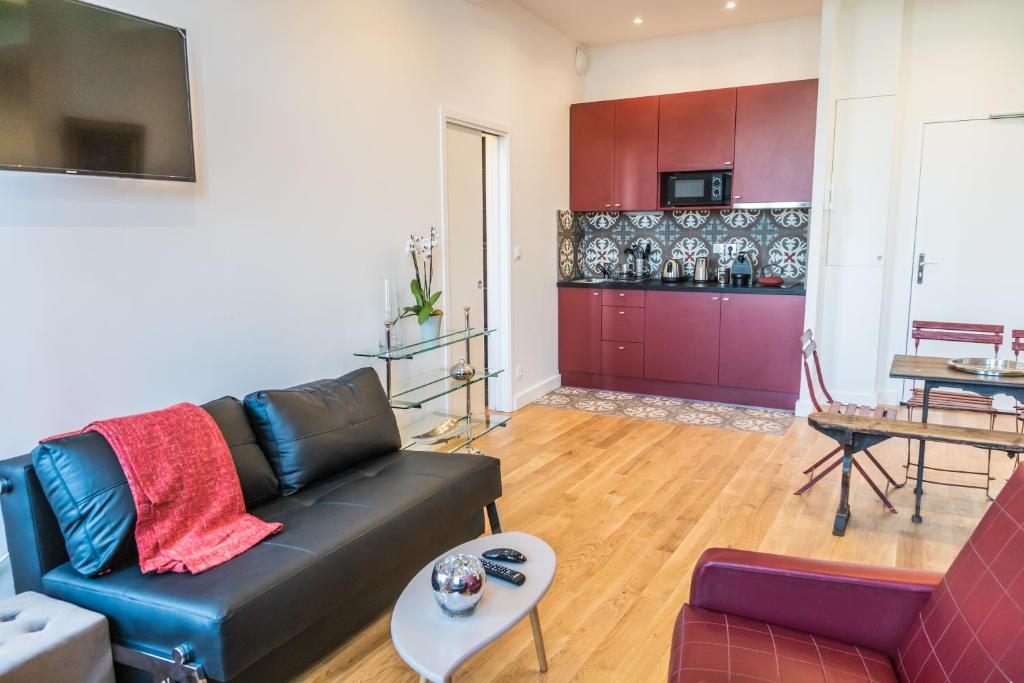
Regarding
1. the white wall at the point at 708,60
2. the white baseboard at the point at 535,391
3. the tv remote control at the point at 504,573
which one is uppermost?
the white wall at the point at 708,60

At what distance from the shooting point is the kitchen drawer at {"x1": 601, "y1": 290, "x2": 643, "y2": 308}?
579 centimetres

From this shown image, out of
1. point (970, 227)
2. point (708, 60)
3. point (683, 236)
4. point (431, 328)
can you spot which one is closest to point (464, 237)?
point (431, 328)

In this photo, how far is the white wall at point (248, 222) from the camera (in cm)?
232

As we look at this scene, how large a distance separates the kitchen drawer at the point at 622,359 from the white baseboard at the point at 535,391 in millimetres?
455

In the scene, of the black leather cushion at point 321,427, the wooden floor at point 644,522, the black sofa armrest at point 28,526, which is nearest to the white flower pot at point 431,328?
the black leather cushion at point 321,427

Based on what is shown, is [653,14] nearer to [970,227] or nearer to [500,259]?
[500,259]

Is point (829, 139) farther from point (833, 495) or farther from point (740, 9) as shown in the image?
point (833, 495)

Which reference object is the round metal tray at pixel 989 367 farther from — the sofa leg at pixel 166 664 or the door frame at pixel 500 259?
the sofa leg at pixel 166 664

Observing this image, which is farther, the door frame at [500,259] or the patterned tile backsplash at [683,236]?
the patterned tile backsplash at [683,236]

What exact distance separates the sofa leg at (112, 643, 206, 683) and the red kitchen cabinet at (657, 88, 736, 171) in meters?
5.05

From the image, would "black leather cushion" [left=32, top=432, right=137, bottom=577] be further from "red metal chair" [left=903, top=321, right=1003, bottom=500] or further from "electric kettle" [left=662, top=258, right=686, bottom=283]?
"electric kettle" [left=662, top=258, right=686, bottom=283]

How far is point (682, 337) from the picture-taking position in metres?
5.65

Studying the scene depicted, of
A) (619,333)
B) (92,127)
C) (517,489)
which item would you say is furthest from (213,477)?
(619,333)

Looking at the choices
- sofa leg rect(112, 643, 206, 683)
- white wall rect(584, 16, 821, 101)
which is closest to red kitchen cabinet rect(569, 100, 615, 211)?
white wall rect(584, 16, 821, 101)
